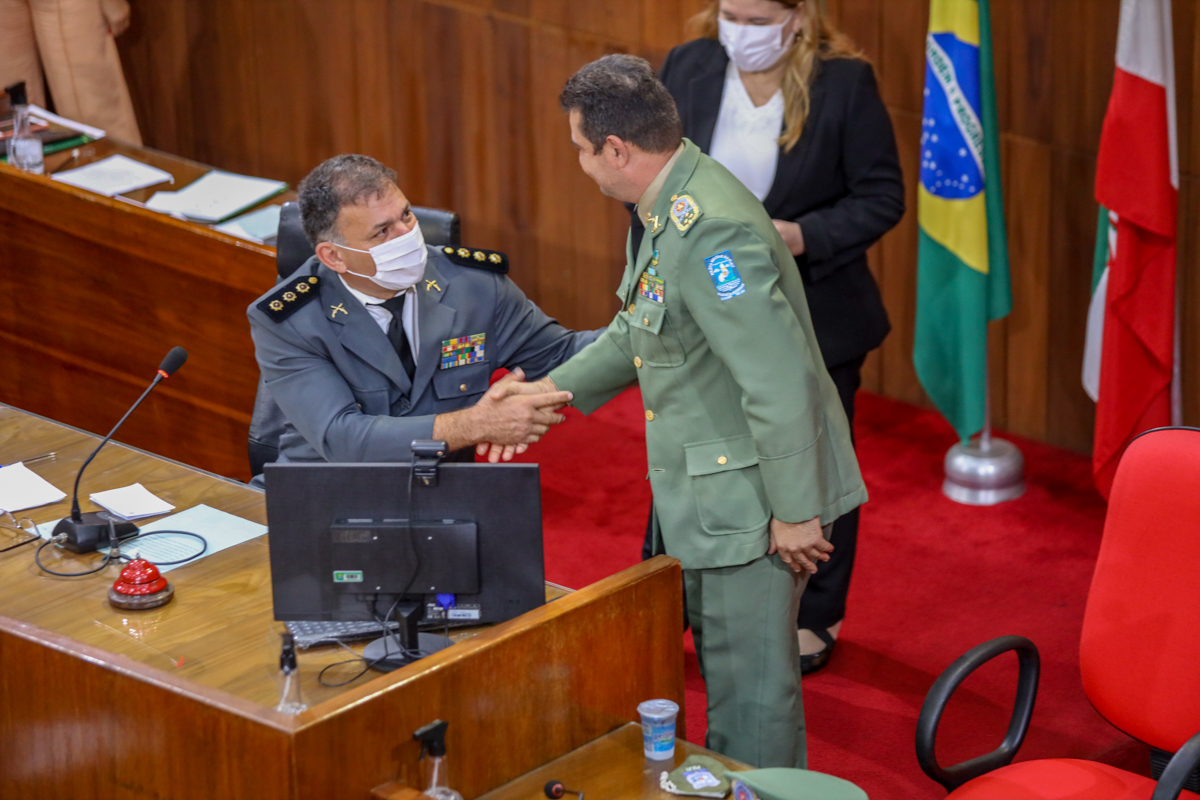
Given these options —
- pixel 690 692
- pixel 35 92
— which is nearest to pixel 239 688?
pixel 690 692

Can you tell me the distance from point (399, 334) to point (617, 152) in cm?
75

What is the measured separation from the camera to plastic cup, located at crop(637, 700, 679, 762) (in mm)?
2191

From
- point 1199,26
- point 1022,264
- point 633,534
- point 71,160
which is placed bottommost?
point 633,534

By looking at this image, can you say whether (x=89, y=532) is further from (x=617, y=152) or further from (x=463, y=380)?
(x=617, y=152)

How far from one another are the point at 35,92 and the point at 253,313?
400cm

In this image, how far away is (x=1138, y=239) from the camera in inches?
156

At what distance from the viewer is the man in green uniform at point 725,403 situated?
239 centimetres

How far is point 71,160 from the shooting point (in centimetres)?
496

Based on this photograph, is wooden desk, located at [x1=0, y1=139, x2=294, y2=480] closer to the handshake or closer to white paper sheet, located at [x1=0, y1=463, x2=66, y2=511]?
white paper sheet, located at [x1=0, y1=463, x2=66, y2=511]

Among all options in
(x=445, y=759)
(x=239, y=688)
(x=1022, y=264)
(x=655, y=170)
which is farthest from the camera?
(x=1022, y=264)

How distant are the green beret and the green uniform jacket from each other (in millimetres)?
487

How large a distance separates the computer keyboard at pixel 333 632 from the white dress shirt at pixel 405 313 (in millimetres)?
775

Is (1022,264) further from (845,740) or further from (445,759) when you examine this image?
(445,759)

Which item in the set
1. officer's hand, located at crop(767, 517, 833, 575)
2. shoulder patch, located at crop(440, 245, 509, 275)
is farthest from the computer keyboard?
shoulder patch, located at crop(440, 245, 509, 275)
